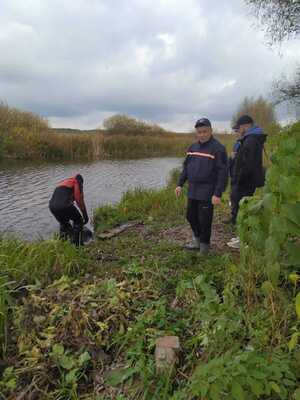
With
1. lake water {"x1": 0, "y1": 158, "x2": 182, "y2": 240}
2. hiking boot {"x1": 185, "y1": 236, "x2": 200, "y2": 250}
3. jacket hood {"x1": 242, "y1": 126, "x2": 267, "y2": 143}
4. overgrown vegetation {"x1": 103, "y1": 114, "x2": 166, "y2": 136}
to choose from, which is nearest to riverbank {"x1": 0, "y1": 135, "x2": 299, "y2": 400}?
hiking boot {"x1": 185, "y1": 236, "x2": 200, "y2": 250}

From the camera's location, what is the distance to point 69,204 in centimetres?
577

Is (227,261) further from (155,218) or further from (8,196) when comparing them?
(8,196)

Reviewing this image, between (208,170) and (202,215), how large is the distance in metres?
0.63

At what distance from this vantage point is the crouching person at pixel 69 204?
18.8ft

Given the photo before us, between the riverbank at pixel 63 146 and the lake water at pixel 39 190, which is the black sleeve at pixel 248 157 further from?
the riverbank at pixel 63 146

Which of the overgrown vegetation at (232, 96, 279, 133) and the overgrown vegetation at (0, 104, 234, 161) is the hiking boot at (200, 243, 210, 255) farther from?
the overgrown vegetation at (232, 96, 279, 133)

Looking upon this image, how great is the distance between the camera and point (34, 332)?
8.10 feet

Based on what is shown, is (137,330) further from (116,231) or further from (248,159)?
(116,231)

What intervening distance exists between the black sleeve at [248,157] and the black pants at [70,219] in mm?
3330

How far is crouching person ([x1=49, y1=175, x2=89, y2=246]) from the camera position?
572 centimetres

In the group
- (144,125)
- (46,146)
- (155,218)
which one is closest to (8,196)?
(155,218)

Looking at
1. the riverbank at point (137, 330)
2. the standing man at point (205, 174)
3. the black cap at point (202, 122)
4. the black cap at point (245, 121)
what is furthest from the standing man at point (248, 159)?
the riverbank at point (137, 330)

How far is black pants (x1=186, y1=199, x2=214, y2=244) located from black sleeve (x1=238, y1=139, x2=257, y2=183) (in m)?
0.88

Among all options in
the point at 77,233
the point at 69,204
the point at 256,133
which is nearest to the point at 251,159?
the point at 256,133
